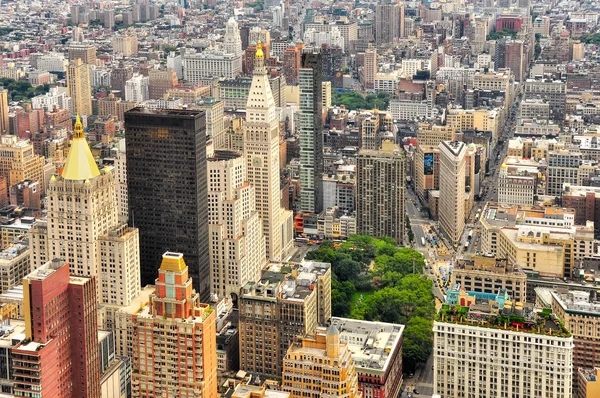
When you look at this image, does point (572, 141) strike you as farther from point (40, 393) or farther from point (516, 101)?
point (40, 393)

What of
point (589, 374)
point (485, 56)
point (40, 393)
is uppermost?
point (485, 56)

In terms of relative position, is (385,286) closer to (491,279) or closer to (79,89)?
(491,279)

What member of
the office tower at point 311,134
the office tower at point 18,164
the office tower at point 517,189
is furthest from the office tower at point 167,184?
the office tower at point 517,189

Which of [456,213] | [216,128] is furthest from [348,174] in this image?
[216,128]

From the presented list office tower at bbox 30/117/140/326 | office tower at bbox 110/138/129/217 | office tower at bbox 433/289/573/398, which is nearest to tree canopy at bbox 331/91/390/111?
office tower at bbox 110/138/129/217

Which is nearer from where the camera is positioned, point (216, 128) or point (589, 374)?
point (589, 374)

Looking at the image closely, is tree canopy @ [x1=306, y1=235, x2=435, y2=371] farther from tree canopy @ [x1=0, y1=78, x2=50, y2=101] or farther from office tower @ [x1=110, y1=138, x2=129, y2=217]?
tree canopy @ [x1=0, y1=78, x2=50, y2=101]
